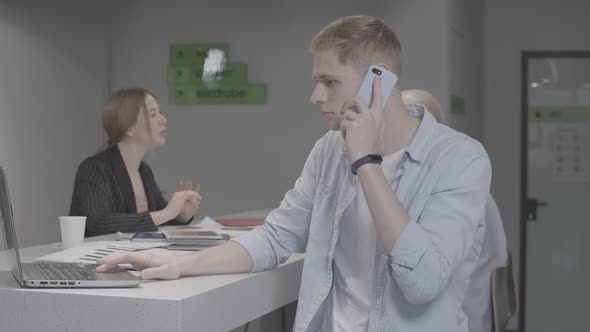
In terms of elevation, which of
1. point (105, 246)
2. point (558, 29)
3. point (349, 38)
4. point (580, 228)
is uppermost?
point (558, 29)

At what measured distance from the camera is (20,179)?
526cm

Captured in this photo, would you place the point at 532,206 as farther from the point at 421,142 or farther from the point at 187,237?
the point at 421,142

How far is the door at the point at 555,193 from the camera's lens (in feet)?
22.7

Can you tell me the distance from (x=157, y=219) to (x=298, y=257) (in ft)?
4.77

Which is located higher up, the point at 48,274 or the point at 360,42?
the point at 360,42

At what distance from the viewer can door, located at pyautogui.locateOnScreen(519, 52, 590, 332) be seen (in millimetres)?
6910

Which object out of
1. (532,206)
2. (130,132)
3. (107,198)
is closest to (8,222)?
(107,198)

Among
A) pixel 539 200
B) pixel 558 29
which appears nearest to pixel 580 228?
pixel 539 200

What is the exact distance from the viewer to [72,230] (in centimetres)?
263

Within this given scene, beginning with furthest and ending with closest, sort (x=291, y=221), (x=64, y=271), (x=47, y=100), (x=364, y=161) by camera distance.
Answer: (x=47, y=100) < (x=291, y=221) < (x=64, y=271) < (x=364, y=161)

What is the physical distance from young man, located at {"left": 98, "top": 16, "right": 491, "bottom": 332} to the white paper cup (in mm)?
664

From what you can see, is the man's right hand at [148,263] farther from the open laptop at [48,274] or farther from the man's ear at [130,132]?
the man's ear at [130,132]

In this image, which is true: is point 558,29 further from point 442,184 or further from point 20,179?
point 442,184

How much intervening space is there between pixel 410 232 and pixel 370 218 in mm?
263
